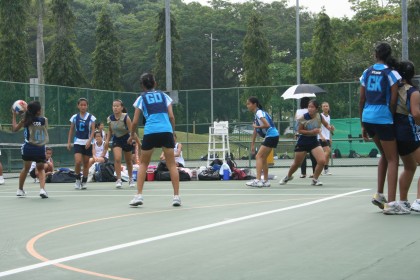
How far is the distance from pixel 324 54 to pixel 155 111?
4984 centimetres

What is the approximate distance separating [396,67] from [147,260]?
184 inches

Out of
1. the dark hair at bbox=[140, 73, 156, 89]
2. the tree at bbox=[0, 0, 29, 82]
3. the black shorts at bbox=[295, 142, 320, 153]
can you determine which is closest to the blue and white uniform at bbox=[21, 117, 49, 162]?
the dark hair at bbox=[140, 73, 156, 89]

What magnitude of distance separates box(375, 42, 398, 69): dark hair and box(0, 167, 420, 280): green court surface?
1.85 meters

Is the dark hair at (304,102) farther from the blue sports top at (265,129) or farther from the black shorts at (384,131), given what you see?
the black shorts at (384,131)

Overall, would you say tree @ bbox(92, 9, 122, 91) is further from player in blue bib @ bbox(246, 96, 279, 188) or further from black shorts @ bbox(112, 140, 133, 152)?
player in blue bib @ bbox(246, 96, 279, 188)

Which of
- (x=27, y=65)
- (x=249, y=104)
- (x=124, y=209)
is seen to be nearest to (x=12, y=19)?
(x=27, y=65)

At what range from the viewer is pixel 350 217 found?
10.5m

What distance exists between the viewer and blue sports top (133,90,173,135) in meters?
12.8

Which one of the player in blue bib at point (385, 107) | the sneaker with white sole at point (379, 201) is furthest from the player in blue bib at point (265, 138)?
the player in blue bib at point (385, 107)

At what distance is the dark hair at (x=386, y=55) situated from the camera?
10.6 m

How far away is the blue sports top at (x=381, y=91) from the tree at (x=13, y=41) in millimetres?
53534

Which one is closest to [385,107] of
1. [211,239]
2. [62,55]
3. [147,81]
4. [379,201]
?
[379,201]

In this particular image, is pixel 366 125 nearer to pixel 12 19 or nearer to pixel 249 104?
pixel 249 104

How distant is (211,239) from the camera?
869 cm
